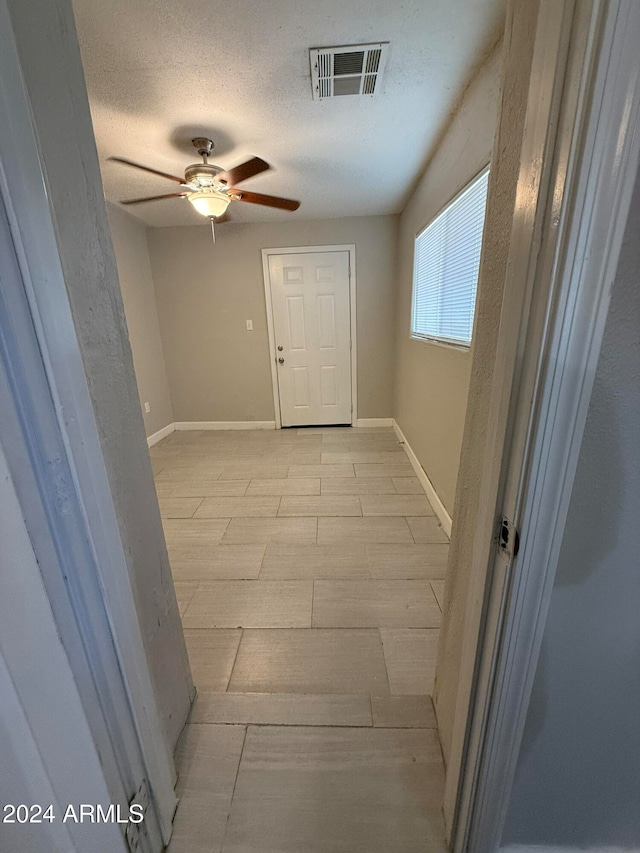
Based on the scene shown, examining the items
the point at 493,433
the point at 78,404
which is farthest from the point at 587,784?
the point at 78,404

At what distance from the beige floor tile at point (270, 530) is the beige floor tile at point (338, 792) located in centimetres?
105

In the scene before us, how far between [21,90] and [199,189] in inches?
80.5

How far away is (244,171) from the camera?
6.91 feet

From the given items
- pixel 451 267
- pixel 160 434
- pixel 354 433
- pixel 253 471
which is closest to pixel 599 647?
pixel 451 267

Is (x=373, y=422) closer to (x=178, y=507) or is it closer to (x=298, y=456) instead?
(x=298, y=456)

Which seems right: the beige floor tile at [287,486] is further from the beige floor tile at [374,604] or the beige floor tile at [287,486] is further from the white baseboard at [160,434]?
the white baseboard at [160,434]

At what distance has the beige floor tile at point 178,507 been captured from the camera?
2.43 m

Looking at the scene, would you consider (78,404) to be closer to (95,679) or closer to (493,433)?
(95,679)

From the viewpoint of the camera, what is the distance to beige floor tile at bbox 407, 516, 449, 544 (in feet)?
6.65

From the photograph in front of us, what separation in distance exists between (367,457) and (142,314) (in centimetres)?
303

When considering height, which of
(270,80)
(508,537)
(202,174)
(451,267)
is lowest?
(508,537)

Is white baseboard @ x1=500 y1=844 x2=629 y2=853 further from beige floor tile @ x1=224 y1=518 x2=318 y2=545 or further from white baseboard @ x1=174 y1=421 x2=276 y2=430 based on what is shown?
white baseboard @ x1=174 y1=421 x2=276 y2=430

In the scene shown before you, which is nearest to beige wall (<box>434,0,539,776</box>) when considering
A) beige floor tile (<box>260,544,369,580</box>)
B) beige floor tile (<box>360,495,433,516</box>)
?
beige floor tile (<box>260,544,369,580</box>)

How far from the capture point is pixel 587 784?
28.6 inches
